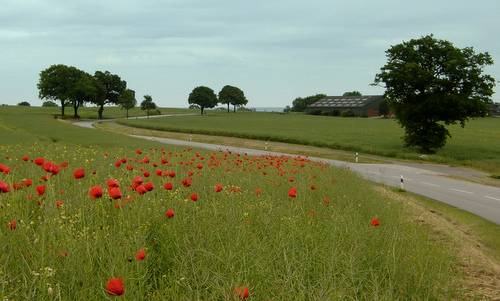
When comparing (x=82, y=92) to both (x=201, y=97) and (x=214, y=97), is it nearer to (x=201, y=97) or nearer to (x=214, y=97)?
(x=201, y=97)

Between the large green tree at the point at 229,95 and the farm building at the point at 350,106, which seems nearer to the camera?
the farm building at the point at 350,106

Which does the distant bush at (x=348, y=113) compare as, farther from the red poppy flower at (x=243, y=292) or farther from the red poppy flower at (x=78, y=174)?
the red poppy flower at (x=243, y=292)

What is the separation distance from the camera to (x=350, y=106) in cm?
15488

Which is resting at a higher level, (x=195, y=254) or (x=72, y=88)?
(x=72, y=88)

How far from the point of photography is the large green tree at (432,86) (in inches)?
1585

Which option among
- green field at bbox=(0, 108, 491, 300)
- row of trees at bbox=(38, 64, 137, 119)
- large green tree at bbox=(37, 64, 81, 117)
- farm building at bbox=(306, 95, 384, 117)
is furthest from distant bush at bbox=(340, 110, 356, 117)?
green field at bbox=(0, 108, 491, 300)

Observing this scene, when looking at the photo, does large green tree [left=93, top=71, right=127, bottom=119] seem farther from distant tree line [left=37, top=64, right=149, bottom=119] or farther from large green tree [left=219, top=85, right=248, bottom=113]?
large green tree [left=219, top=85, right=248, bottom=113]

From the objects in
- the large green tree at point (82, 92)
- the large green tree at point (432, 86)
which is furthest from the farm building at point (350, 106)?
the large green tree at point (432, 86)

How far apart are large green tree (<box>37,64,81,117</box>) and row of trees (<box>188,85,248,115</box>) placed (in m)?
53.8

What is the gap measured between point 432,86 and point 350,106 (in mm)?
114755

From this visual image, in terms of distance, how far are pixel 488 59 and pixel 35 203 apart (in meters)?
41.0

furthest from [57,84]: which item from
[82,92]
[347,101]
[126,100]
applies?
[347,101]

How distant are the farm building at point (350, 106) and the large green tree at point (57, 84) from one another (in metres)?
72.9

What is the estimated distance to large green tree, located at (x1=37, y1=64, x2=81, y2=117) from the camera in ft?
380
